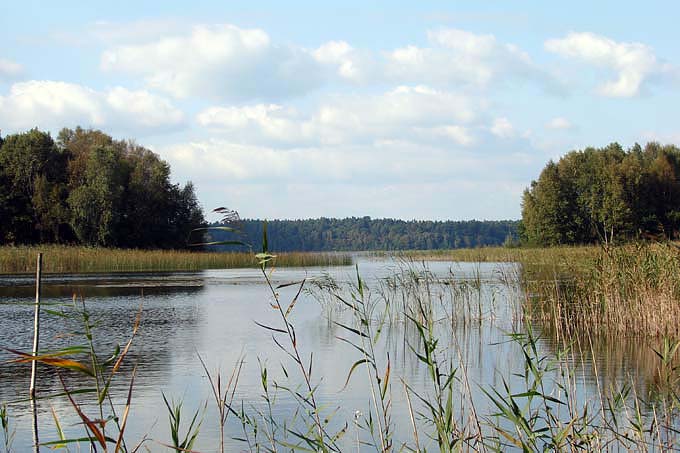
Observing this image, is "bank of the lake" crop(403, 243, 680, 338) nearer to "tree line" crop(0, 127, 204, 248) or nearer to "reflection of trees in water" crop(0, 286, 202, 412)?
"reflection of trees in water" crop(0, 286, 202, 412)

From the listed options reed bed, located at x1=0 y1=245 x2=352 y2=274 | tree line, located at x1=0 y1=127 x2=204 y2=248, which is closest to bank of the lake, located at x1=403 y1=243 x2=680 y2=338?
reed bed, located at x1=0 y1=245 x2=352 y2=274

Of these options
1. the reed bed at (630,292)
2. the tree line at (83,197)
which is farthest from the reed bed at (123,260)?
the reed bed at (630,292)

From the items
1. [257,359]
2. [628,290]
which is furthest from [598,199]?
[257,359]

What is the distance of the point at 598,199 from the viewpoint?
46.4 metres

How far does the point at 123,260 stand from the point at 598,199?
28.6 meters

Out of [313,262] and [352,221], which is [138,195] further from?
[352,221]

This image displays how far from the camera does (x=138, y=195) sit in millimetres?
42750

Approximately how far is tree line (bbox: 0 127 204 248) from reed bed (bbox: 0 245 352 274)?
22.3ft

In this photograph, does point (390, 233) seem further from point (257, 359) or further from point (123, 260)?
point (257, 359)

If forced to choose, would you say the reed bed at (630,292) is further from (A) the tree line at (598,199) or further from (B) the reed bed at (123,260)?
(A) the tree line at (598,199)

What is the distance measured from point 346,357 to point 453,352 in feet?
4.11

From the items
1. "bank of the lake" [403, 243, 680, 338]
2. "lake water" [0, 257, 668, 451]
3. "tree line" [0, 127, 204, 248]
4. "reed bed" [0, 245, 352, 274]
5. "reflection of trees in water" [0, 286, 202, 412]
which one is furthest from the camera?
"tree line" [0, 127, 204, 248]

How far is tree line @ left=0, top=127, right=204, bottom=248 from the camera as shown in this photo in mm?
39156

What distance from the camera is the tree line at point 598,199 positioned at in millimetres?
44656
